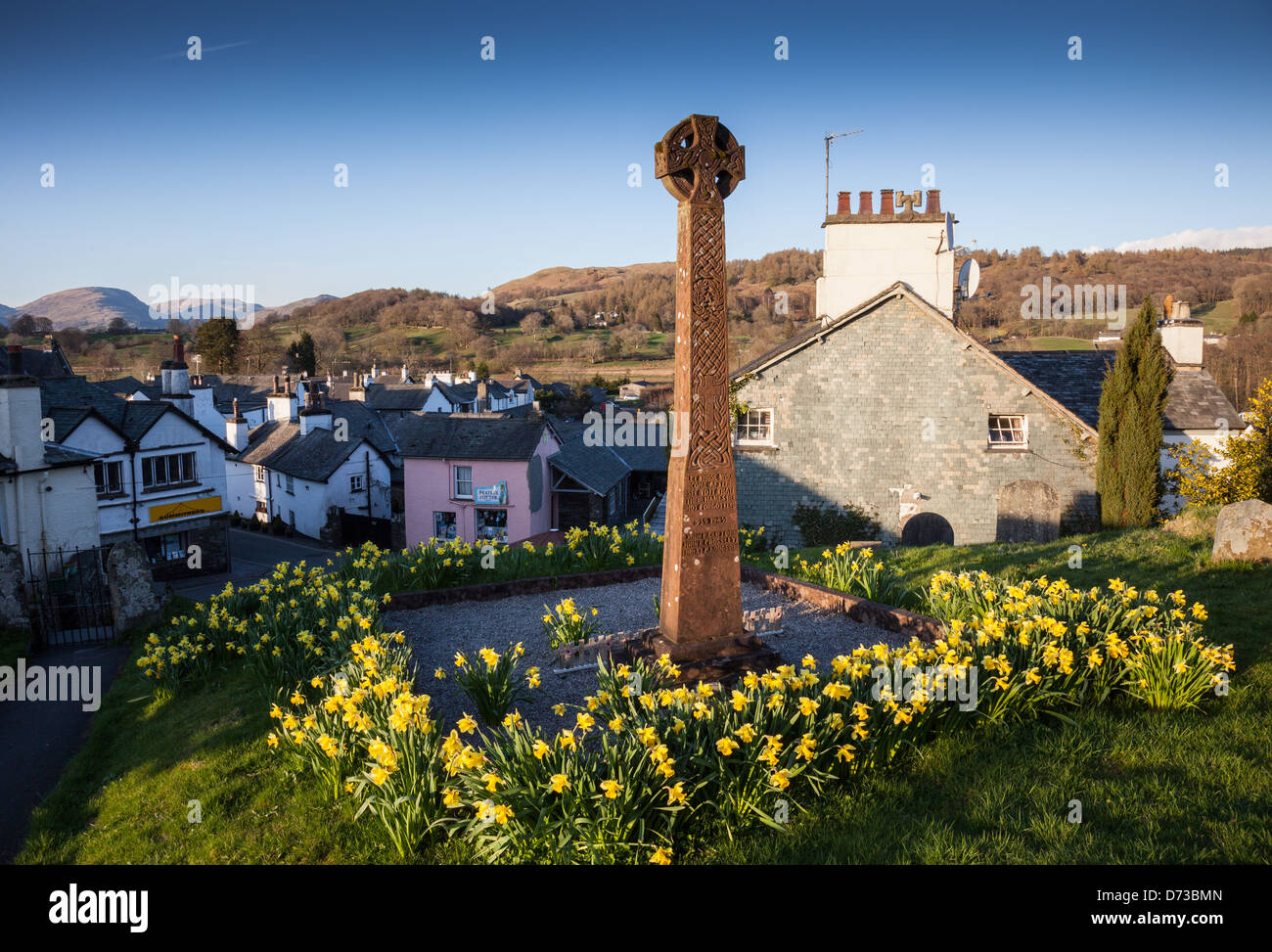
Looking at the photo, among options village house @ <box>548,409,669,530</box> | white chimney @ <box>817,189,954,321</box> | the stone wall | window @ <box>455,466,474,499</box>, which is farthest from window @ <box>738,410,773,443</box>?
window @ <box>455,466,474,499</box>

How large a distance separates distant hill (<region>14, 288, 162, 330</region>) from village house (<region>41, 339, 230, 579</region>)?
403ft

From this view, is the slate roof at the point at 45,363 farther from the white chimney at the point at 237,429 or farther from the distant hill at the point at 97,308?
the distant hill at the point at 97,308

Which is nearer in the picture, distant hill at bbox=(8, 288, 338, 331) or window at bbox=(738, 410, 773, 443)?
window at bbox=(738, 410, 773, 443)

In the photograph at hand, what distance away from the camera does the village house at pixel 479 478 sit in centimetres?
3241

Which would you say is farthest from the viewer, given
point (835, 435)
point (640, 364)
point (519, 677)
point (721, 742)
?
point (640, 364)

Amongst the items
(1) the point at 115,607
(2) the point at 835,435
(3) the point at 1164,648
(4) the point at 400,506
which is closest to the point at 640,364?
(4) the point at 400,506

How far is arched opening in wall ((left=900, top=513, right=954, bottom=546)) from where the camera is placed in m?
21.2

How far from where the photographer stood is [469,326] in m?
117

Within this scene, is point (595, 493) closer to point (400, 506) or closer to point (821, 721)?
point (400, 506)

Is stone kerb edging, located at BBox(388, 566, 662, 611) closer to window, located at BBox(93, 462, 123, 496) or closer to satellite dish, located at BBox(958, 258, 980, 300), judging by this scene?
satellite dish, located at BBox(958, 258, 980, 300)

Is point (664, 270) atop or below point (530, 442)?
atop

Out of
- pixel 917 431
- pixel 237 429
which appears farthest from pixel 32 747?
pixel 237 429

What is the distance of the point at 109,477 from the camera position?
2700 centimetres
